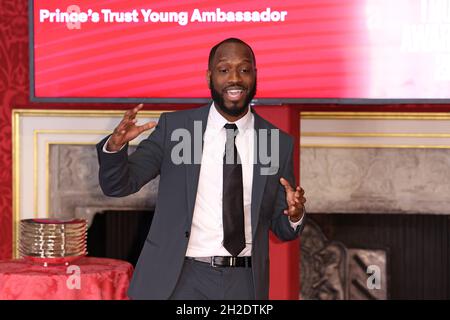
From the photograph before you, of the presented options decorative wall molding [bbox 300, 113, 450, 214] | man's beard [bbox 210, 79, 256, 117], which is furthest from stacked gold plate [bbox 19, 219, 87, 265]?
decorative wall molding [bbox 300, 113, 450, 214]

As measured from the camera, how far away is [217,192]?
250cm

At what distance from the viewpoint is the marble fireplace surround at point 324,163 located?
3.67 m

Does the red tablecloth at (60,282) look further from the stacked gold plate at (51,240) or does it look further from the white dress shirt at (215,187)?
the white dress shirt at (215,187)

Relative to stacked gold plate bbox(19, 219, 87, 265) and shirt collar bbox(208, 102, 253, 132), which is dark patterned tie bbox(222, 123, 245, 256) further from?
stacked gold plate bbox(19, 219, 87, 265)

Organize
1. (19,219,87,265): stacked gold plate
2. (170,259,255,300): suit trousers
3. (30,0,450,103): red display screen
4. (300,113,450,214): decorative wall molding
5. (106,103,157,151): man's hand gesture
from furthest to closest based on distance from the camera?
1. (300,113,450,214): decorative wall molding
2. (30,0,450,103): red display screen
3. (19,219,87,265): stacked gold plate
4. (170,259,255,300): suit trousers
5. (106,103,157,151): man's hand gesture

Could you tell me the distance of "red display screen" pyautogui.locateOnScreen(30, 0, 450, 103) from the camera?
3254mm

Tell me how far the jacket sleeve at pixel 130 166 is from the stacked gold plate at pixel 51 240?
0.62m

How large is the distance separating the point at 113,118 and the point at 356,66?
51.4 inches

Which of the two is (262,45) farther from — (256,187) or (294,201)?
(294,201)

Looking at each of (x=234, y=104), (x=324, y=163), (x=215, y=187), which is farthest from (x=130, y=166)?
(x=324, y=163)

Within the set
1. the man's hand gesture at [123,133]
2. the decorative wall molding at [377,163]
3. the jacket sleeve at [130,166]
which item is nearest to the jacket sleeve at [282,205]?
the jacket sleeve at [130,166]

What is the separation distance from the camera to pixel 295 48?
328 cm

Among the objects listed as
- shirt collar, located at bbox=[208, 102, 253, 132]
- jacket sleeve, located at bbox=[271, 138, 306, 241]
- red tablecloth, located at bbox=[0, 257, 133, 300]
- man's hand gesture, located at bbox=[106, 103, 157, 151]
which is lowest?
red tablecloth, located at bbox=[0, 257, 133, 300]

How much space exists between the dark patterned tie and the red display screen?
0.79m
